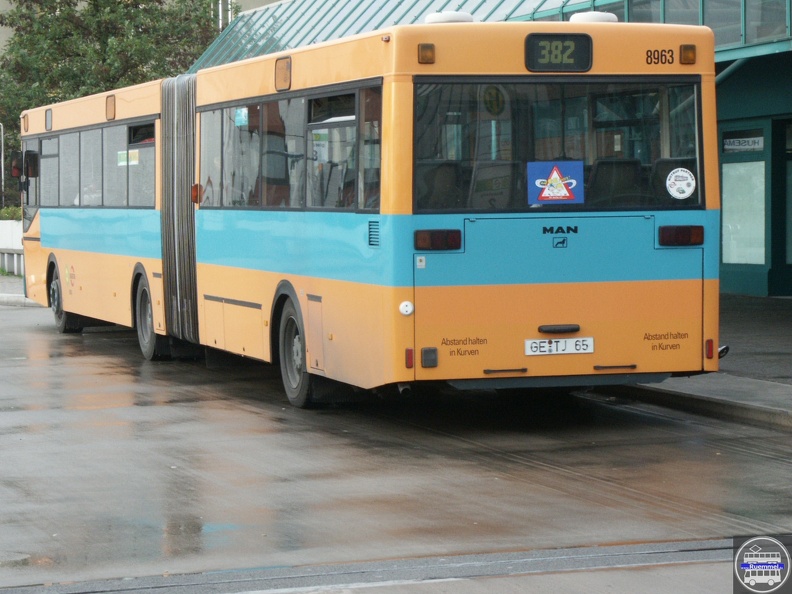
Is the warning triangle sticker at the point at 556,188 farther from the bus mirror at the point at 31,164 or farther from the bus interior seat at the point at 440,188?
the bus mirror at the point at 31,164

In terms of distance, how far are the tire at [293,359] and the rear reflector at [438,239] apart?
213 centimetres

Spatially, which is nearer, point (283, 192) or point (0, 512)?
point (0, 512)

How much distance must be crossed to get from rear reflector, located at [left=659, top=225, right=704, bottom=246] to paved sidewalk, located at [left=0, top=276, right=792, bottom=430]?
4.75ft

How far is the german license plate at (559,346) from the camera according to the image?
11.6m

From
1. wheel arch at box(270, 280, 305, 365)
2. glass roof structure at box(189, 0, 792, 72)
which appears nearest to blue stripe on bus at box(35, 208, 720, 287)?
wheel arch at box(270, 280, 305, 365)

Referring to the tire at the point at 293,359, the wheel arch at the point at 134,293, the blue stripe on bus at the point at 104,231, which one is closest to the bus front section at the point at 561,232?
the tire at the point at 293,359

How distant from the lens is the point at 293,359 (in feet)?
44.7

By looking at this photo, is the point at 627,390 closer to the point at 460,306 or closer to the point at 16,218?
the point at 460,306

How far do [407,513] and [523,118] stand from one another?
3909 millimetres

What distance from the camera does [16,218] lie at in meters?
39.1

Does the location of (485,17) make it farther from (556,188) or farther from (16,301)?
(556,188)

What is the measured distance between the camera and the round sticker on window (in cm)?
1180

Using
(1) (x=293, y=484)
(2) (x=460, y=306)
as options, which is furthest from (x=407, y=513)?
(2) (x=460, y=306)

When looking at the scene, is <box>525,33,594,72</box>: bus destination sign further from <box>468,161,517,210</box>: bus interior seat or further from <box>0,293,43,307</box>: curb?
<box>0,293,43,307</box>: curb
